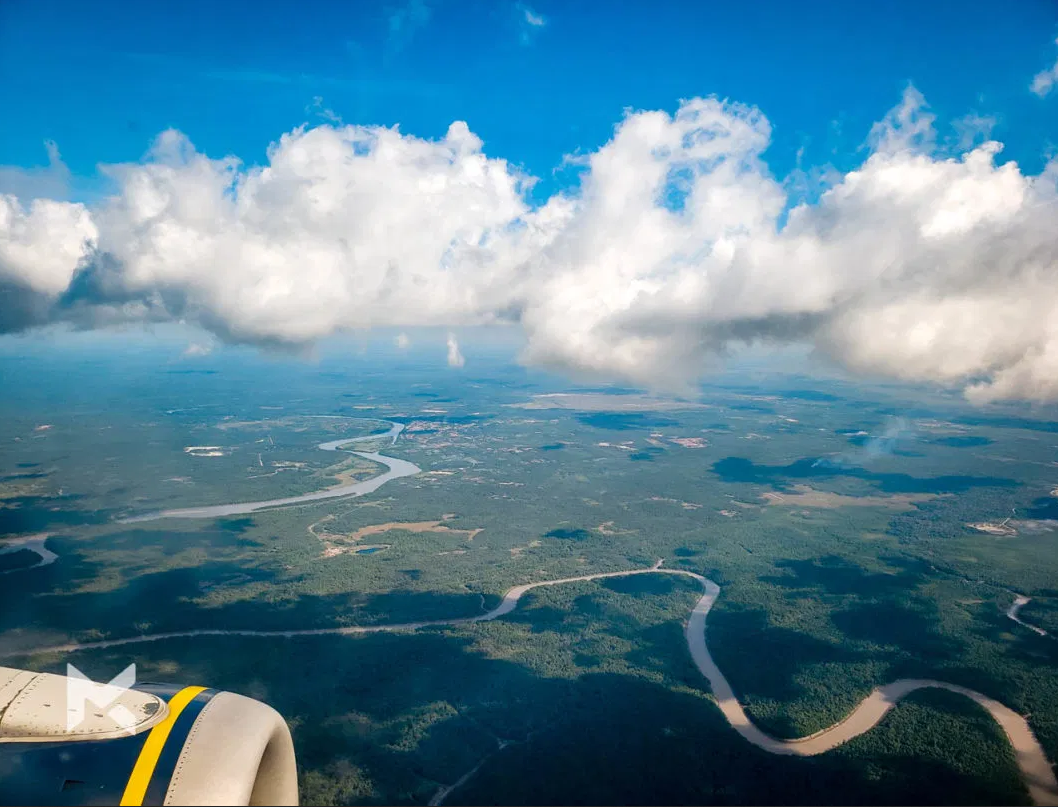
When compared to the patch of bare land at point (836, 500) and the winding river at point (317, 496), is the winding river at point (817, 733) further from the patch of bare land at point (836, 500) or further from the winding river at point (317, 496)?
the patch of bare land at point (836, 500)

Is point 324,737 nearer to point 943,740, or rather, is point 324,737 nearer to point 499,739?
point 499,739

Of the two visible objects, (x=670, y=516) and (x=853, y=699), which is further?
(x=670, y=516)

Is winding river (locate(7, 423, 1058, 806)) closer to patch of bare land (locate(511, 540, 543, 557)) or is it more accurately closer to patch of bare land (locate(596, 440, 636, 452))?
patch of bare land (locate(511, 540, 543, 557))

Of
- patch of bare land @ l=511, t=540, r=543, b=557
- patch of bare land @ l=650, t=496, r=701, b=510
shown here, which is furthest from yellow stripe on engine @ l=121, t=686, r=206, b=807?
patch of bare land @ l=650, t=496, r=701, b=510

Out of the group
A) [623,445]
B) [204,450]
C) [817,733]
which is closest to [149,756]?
[817,733]

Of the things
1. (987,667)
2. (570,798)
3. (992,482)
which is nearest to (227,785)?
(570,798)

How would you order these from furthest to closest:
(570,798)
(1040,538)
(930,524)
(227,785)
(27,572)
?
(930,524) → (1040,538) → (27,572) → (570,798) → (227,785)
